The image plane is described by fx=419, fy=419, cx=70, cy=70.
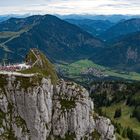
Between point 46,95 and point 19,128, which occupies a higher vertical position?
point 46,95

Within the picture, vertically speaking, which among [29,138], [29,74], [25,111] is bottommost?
[29,138]

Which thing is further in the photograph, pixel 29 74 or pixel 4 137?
pixel 29 74

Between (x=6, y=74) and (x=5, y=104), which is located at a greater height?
(x=6, y=74)

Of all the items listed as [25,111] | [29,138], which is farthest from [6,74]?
[29,138]

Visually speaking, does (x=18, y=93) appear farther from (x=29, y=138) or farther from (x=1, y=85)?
(x=29, y=138)

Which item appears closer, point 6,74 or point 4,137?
point 4,137

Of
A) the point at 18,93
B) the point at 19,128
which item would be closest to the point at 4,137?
the point at 19,128

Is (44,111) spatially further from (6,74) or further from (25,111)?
(6,74)

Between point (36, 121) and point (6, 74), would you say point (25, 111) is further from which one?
point (6, 74)
